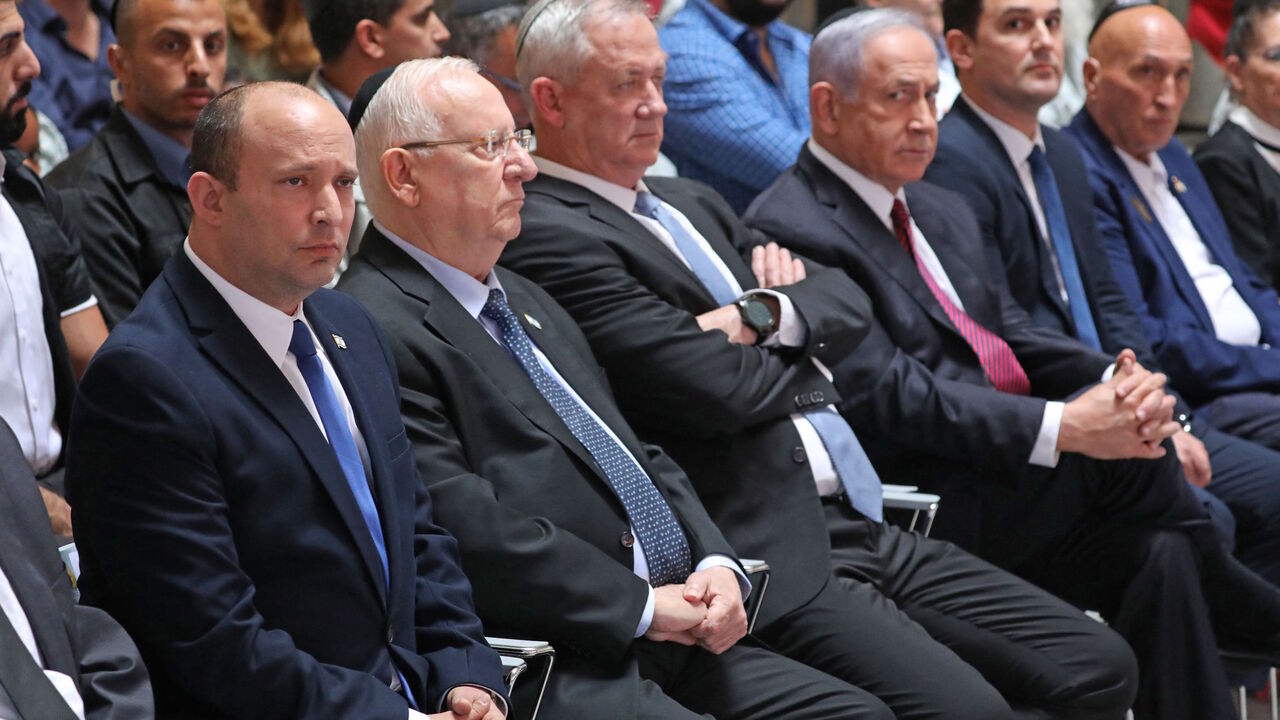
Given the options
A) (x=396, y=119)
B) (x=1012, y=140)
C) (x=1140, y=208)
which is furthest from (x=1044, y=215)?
(x=396, y=119)

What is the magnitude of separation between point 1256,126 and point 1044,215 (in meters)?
1.29

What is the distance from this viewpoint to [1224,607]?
3.42 metres

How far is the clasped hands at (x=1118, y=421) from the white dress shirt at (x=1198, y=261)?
1076 mm

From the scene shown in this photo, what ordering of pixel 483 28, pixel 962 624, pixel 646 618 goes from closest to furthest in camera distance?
1. pixel 646 618
2. pixel 962 624
3. pixel 483 28

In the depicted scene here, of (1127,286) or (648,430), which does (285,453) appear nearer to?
(648,430)

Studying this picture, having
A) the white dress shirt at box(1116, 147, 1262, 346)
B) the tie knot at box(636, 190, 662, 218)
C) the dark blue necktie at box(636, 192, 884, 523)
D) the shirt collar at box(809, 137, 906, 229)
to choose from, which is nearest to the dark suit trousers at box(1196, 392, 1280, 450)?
the white dress shirt at box(1116, 147, 1262, 346)

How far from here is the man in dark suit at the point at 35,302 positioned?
266cm

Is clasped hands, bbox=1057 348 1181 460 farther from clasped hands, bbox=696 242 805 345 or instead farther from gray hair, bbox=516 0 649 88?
gray hair, bbox=516 0 649 88

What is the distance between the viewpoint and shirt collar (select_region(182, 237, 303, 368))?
1.97 m

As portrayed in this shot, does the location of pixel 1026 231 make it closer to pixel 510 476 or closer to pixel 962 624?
pixel 962 624

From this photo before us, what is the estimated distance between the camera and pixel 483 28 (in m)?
3.91

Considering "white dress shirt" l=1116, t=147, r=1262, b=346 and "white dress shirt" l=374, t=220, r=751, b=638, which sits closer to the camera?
"white dress shirt" l=374, t=220, r=751, b=638

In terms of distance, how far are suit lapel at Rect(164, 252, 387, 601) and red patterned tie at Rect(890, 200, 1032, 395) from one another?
1.72 meters

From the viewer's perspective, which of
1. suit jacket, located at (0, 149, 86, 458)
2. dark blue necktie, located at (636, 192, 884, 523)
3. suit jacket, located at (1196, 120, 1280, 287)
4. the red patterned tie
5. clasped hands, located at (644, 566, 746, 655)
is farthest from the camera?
suit jacket, located at (1196, 120, 1280, 287)
